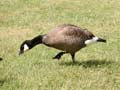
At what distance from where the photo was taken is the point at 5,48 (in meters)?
13.1

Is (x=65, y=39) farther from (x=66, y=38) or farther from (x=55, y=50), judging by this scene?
(x=55, y=50)

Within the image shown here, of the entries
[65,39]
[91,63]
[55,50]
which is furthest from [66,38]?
[55,50]

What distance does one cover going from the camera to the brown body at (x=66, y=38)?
34.8ft

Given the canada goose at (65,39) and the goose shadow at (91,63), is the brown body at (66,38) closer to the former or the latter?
the canada goose at (65,39)

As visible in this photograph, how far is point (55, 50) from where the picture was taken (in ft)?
43.1

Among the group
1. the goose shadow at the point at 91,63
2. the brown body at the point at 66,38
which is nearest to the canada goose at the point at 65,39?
the brown body at the point at 66,38

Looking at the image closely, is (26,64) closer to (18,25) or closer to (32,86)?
(32,86)

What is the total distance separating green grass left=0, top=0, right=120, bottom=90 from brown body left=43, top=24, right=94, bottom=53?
0.53 meters

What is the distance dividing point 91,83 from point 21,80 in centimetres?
161

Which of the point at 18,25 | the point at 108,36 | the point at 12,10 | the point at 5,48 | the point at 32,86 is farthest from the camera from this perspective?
the point at 12,10

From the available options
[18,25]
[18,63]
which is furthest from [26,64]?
[18,25]

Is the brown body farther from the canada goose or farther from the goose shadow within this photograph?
the goose shadow

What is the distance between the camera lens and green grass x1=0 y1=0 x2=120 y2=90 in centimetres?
955

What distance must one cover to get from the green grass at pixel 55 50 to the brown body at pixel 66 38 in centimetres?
53
